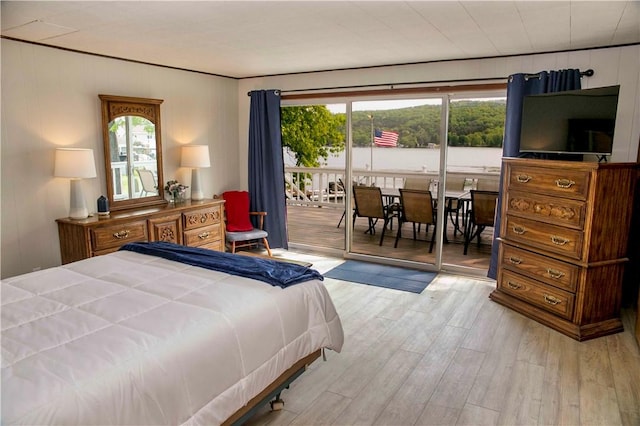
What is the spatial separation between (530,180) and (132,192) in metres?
3.94

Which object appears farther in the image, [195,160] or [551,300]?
[195,160]

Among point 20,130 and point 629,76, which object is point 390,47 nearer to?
point 629,76

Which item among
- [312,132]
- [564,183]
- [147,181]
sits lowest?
[147,181]

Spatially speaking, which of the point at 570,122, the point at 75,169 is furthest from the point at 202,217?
the point at 570,122

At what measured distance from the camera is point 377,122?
577 centimetres

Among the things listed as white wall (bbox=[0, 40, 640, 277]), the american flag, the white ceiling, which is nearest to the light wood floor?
white wall (bbox=[0, 40, 640, 277])

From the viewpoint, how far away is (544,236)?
3641 mm

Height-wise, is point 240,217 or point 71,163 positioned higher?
point 71,163

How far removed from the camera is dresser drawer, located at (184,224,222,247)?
4.80 m

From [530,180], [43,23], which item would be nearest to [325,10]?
[43,23]

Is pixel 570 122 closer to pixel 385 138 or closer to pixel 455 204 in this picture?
pixel 385 138

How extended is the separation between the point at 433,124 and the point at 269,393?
4.26 m

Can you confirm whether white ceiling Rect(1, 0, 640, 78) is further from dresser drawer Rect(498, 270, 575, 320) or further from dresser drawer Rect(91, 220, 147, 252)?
dresser drawer Rect(498, 270, 575, 320)

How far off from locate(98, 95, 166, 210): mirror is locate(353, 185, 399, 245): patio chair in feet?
8.80
